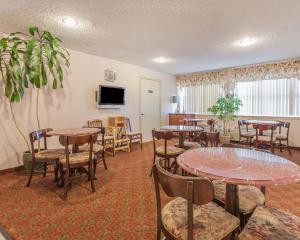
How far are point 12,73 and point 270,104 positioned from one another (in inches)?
239

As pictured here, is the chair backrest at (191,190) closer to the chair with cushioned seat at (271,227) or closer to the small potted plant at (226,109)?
the chair with cushioned seat at (271,227)

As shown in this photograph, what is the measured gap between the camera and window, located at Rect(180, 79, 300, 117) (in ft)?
16.6

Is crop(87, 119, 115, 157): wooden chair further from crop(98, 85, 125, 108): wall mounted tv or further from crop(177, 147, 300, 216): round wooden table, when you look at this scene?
crop(177, 147, 300, 216): round wooden table

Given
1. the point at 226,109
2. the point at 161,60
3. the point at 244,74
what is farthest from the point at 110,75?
the point at 244,74

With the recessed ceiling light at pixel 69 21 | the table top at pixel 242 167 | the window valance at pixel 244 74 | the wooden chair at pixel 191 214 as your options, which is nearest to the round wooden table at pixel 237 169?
the table top at pixel 242 167

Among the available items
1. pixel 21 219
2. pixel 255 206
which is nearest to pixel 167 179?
pixel 255 206

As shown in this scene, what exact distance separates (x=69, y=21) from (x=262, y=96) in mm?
5271

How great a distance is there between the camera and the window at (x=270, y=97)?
199 inches

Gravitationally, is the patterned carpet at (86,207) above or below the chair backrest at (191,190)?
below

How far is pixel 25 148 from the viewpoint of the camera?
141 inches

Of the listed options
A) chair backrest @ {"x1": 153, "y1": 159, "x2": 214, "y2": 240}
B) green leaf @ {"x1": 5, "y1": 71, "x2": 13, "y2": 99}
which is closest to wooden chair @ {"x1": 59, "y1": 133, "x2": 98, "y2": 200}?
green leaf @ {"x1": 5, "y1": 71, "x2": 13, "y2": 99}

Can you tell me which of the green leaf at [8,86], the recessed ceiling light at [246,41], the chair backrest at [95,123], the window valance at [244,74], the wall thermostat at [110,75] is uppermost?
the recessed ceiling light at [246,41]

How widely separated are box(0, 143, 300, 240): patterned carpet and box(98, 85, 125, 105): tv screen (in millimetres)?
2048

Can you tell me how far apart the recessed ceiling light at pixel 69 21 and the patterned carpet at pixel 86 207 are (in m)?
2.41
